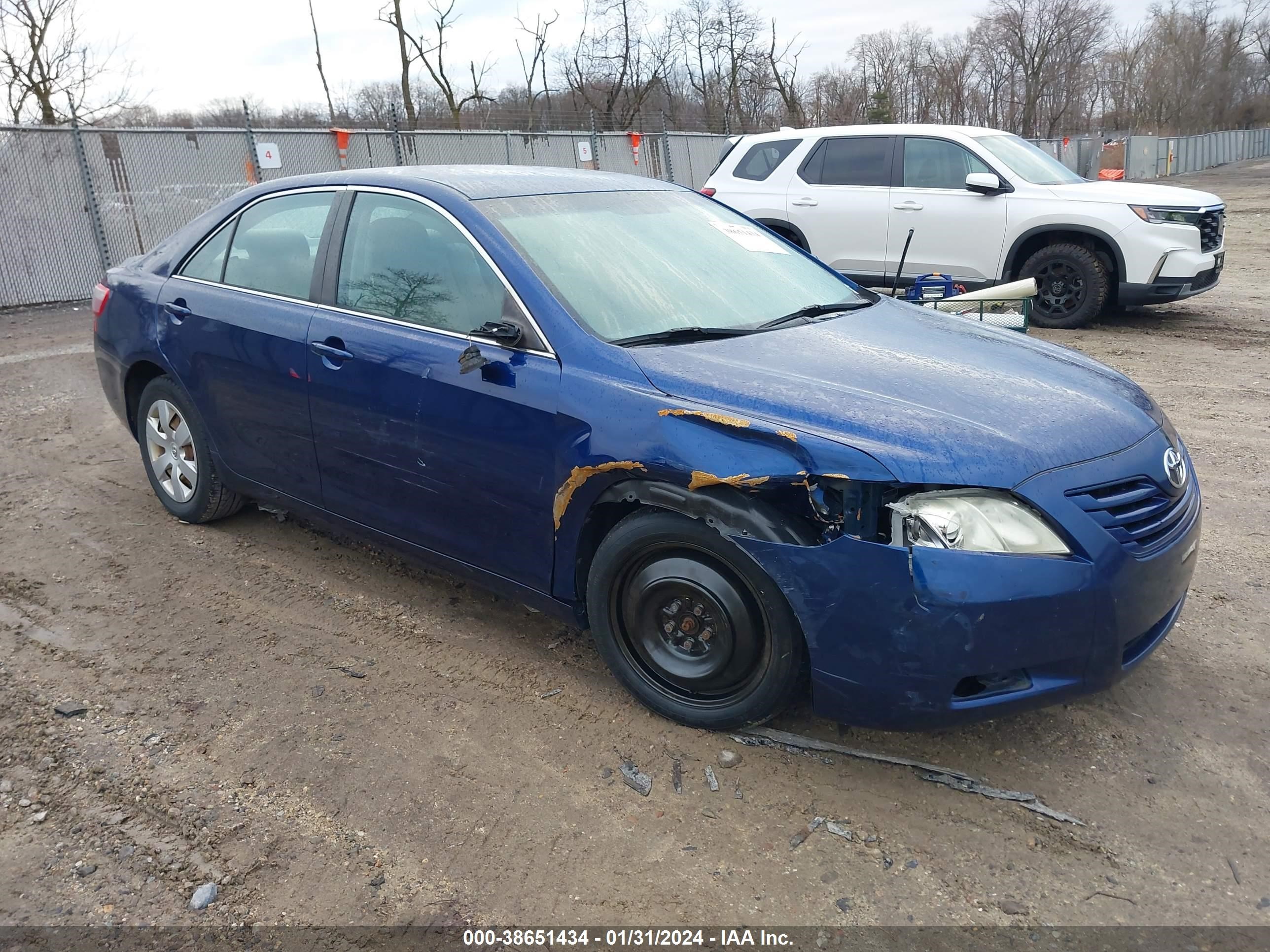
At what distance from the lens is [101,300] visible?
15.9ft

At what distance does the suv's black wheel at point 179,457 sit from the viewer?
442cm

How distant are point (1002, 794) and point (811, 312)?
1801 millimetres

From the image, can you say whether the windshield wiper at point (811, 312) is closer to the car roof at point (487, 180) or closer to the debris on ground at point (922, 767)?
the car roof at point (487, 180)

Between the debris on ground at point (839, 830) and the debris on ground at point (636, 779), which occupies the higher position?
the debris on ground at point (636, 779)

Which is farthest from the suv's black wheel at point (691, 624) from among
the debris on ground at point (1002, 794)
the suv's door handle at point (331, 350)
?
the suv's door handle at point (331, 350)

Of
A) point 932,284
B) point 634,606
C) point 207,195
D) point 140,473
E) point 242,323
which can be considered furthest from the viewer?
point 207,195

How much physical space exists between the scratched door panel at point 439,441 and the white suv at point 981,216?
6.72 meters

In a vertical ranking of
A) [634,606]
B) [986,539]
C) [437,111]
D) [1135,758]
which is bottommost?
[1135,758]

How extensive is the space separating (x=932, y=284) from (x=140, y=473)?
5456 millimetres

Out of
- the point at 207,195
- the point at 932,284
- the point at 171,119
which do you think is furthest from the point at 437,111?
the point at 932,284

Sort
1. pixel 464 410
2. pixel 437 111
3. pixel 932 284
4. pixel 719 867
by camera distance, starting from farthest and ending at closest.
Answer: pixel 437 111
pixel 932 284
pixel 464 410
pixel 719 867

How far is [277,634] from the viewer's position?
12.0ft

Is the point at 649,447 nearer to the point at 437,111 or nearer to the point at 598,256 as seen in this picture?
the point at 598,256

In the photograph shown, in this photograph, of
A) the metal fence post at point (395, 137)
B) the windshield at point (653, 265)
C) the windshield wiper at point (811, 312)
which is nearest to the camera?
the windshield at point (653, 265)
